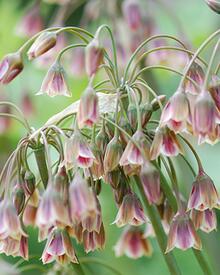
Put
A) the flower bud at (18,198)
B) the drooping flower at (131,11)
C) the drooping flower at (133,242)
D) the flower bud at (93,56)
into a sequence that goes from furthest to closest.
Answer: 1. the drooping flower at (131,11)
2. the drooping flower at (133,242)
3. the flower bud at (18,198)
4. the flower bud at (93,56)

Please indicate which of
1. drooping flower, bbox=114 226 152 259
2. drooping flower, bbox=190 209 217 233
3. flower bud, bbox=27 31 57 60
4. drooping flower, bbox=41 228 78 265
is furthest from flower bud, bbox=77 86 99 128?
drooping flower, bbox=114 226 152 259

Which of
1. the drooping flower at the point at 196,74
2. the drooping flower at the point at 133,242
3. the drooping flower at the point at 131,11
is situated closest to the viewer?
the drooping flower at the point at 196,74

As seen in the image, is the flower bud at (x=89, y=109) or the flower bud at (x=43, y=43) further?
the flower bud at (x=43, y=43)

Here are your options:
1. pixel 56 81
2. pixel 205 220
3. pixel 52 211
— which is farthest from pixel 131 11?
pixel 52 211

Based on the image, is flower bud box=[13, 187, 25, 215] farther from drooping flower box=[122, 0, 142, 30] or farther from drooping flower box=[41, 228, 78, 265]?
drooping flower box=[122, 0, 142, 30]

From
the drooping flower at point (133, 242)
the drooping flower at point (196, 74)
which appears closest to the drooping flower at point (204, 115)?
the drooping flower at point (196, 74)

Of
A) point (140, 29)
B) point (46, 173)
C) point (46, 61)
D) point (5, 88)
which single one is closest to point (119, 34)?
point (140, 29)

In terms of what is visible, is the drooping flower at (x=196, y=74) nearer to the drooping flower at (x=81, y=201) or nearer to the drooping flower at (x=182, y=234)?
the drooping flower at (x=182, y=234)

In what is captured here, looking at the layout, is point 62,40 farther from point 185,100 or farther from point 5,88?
point 185,100

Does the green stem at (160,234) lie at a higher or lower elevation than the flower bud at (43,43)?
lower
